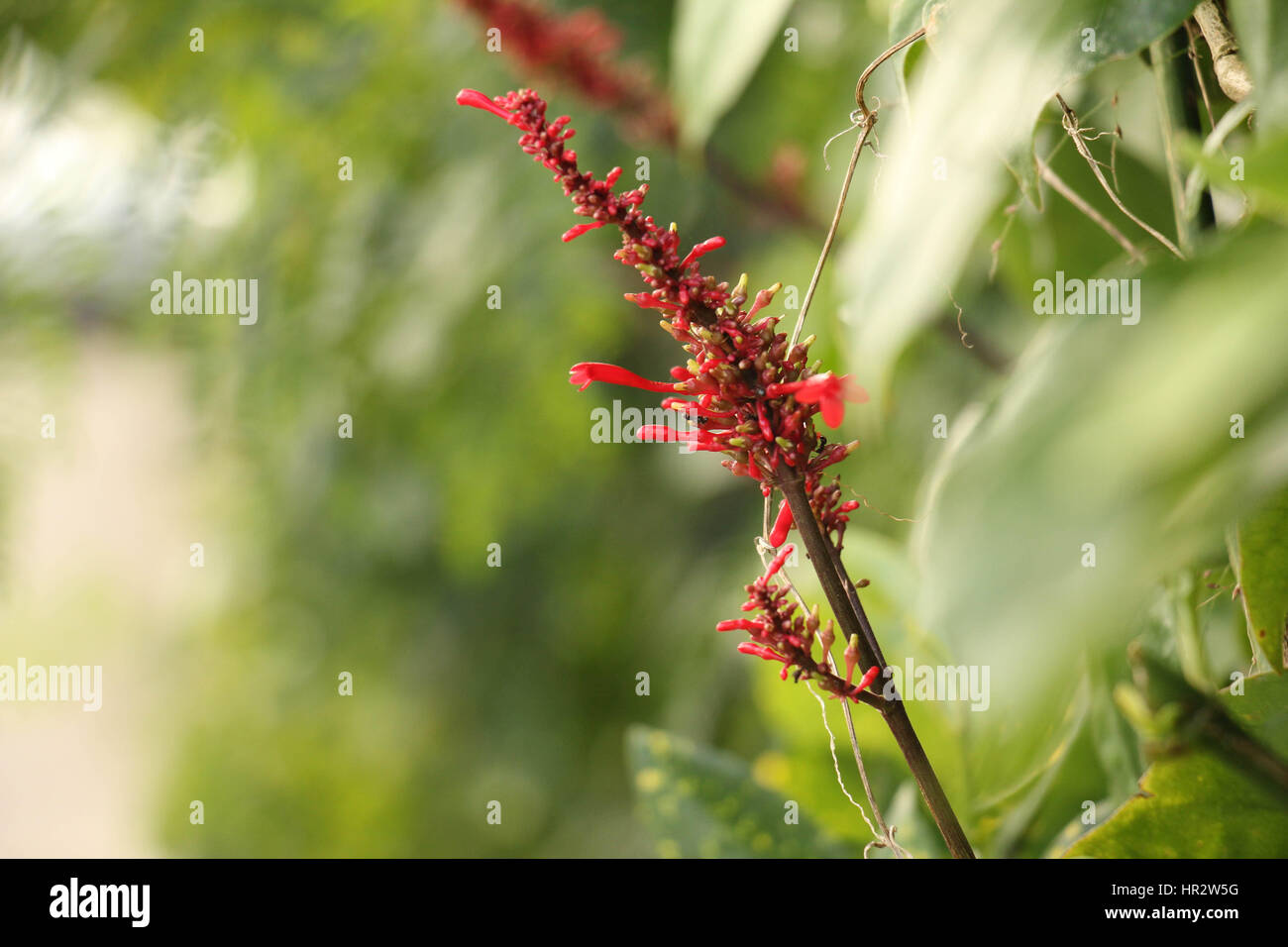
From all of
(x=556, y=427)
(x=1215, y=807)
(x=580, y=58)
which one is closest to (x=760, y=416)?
(x=1215, y=807)

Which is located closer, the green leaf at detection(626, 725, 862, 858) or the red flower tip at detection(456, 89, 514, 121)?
the red flower tip at detection(456, 89, 514, 121)

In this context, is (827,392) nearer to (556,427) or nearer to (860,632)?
(860,632)

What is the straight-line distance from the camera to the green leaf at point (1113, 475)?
3.8 inches

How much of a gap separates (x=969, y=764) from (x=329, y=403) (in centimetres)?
59

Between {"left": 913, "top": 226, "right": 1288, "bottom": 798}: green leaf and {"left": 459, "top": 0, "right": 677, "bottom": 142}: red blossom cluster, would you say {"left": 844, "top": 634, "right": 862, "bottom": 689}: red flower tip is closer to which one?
{"left": 913, "top": 226, "right": 1288, "bottom": 798}: green leaf

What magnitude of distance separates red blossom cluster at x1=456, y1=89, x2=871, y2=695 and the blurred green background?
18 millimetres

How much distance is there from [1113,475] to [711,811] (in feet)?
0.72

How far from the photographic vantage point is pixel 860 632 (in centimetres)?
16

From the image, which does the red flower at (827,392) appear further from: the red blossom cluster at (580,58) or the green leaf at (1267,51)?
the red blossom cluster at (580,58)

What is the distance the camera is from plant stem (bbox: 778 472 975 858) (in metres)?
0.16

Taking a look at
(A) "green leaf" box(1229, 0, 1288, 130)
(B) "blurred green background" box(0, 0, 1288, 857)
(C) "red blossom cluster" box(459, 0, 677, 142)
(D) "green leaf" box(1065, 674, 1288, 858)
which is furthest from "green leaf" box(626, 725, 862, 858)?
(C) "red blossom cluster" box(459, 0, 677, 142)
